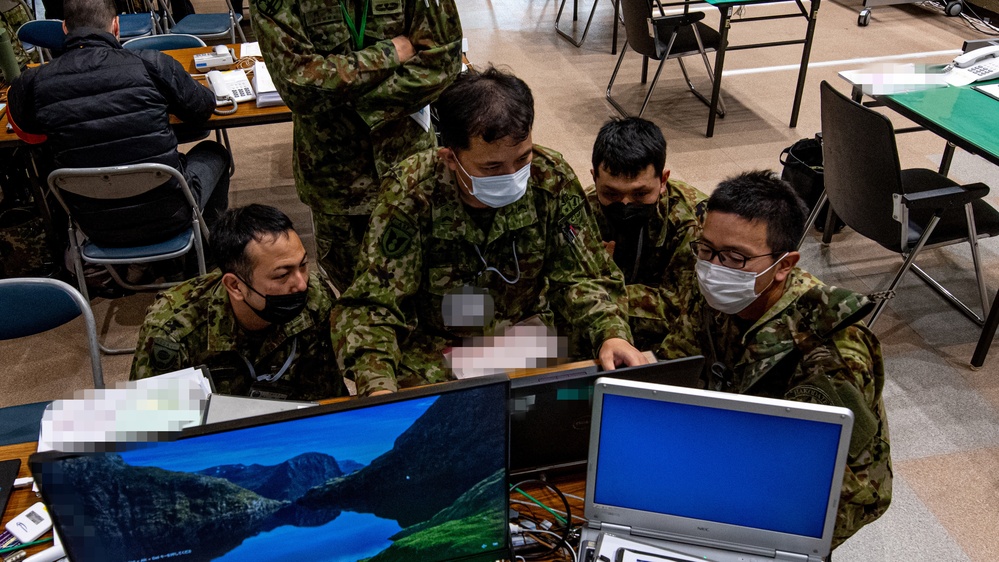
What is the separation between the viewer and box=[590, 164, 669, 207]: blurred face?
2.31 metres

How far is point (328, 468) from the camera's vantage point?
45.4 inches

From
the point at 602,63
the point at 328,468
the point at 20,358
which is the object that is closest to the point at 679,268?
the point at 328,468

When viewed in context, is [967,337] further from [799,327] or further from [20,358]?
[20,358]

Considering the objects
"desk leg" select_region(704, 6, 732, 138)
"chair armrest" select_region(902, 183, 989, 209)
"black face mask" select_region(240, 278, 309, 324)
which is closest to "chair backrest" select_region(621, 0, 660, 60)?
"desk leg" select_region(704, 6, 732, 138)

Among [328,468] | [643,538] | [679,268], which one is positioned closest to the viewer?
[328,468]

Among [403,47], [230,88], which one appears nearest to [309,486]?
[403,47]

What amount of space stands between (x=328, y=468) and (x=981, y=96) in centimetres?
335

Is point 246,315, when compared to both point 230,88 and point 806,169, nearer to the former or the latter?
point 230,88

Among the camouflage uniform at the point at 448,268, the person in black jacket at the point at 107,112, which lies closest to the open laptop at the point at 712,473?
the camouflage uniform at the point at 448,268

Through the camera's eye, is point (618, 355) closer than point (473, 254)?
Yes

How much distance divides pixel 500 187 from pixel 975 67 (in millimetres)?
2812

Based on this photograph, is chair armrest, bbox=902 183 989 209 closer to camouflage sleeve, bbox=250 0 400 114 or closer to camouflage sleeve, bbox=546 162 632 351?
camouflage sleeve, bbox=546 162 632 351

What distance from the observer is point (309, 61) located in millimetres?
2314

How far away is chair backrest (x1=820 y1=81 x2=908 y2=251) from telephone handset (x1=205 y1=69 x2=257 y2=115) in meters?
2.37
